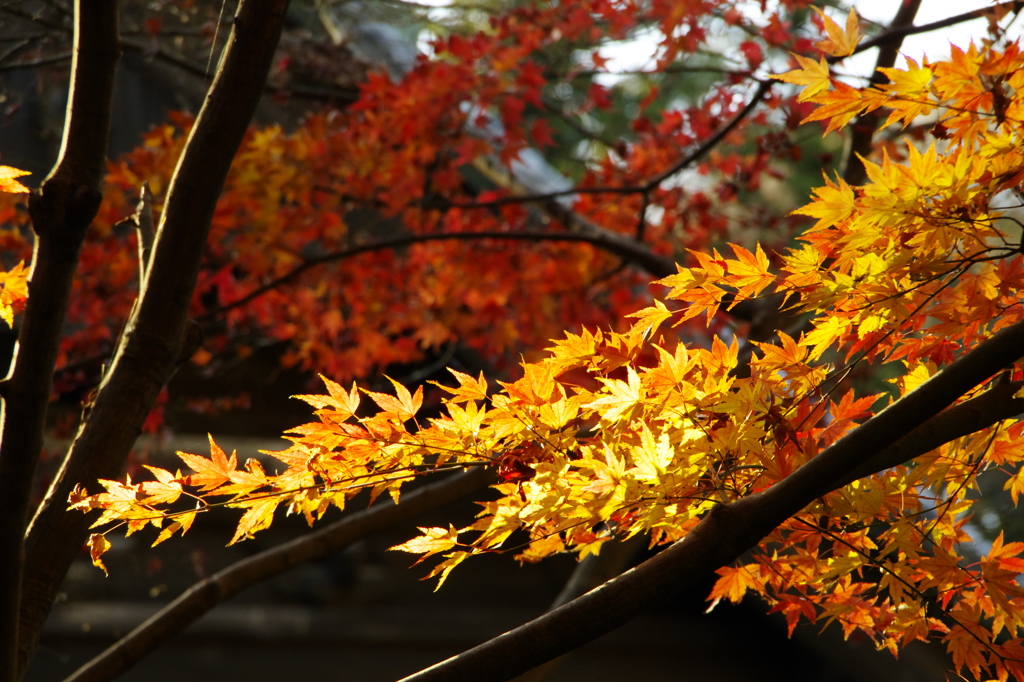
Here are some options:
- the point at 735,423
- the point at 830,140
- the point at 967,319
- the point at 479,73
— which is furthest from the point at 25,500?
the point at 830,140

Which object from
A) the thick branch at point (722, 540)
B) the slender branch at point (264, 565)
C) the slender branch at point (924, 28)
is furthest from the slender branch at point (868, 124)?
the thick branch at point (722, 540)

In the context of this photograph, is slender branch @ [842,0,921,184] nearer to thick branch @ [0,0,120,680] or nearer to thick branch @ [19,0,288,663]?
thick branch @ [19,0,288,663]

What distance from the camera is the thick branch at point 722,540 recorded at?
103 cm

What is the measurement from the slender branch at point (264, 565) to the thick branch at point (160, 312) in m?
0.47

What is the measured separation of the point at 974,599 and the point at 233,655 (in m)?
3.13

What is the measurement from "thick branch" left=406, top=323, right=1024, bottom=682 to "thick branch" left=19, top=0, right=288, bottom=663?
2.99 ft

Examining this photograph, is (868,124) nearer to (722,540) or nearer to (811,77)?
(811,77)

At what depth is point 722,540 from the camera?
1.05 metres

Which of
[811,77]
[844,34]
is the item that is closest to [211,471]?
[811,77]

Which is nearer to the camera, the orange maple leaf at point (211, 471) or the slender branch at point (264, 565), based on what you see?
the orange maple leaf at point (211, 471)

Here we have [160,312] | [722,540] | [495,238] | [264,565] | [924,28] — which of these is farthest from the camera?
[495,238]

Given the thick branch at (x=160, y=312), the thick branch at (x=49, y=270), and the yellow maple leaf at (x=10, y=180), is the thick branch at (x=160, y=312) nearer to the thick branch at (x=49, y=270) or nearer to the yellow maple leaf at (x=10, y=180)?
the thick branch at (x=49, y=270)

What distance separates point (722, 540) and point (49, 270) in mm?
1272

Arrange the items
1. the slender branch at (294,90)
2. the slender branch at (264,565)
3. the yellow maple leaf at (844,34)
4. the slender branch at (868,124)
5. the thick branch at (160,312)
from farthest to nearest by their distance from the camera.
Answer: the slender branch at (294,90) → the slender branch at (868,124) → the slender branch at (264,565) → the thick branch at (160,312) → the yellow maple leaf at (844,34)
